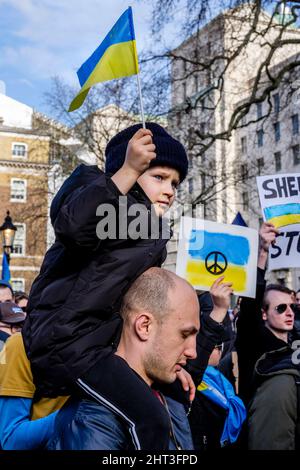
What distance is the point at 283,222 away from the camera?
15.0 feet

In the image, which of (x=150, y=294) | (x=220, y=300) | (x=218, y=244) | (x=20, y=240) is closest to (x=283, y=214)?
(x=218, y=244)

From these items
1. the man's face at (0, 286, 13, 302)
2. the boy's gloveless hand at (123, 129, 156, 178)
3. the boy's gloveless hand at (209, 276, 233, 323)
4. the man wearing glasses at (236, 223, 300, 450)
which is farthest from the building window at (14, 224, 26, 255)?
the boy's gloveless hand at (123, 129, 156, 178)

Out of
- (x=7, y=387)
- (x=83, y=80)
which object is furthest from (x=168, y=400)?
(x=83, y=80)

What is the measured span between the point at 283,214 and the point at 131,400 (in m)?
3.16

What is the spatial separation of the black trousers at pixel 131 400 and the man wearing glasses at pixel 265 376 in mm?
2117

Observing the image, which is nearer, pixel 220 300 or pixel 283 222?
pixel 220 300

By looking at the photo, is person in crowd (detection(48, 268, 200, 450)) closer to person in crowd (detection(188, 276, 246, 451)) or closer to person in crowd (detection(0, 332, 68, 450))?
person in crowd (detection(0, 332, 68, 450))

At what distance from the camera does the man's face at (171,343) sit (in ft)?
6.21

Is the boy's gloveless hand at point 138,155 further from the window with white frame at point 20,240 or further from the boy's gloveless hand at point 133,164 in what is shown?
the window with white frame at point 20,240

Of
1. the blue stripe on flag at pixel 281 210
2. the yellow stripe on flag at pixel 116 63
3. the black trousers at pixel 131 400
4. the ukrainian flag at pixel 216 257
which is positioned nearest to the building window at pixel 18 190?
the blue stripe on flag at pixel 281 210

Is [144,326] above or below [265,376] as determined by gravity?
above

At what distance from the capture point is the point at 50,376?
1922mm

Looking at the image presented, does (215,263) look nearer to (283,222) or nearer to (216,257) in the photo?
(216,257)
